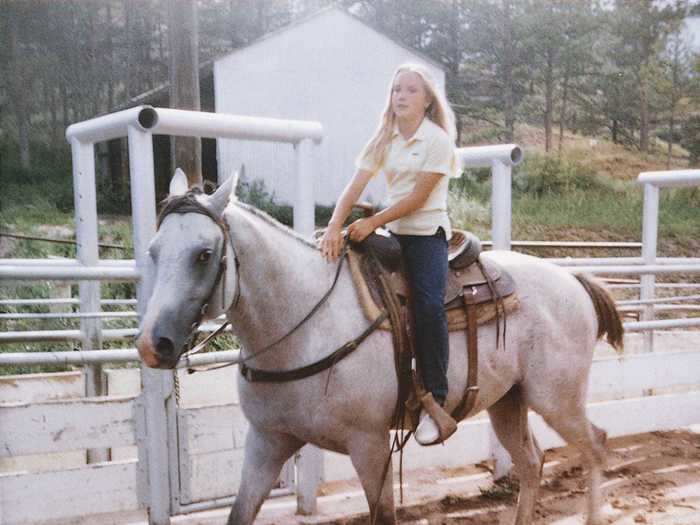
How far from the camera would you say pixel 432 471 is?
5.34 m

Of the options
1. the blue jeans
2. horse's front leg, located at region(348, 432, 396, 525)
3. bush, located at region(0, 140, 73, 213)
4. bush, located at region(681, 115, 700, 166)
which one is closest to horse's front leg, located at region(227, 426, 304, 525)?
horse's front leg, located at region(348, 432, 396, 525)

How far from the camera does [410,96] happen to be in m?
3.35

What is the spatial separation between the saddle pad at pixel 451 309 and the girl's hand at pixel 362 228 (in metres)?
0.10

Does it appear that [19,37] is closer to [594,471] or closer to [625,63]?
[625,63]

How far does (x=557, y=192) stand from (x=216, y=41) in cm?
1873

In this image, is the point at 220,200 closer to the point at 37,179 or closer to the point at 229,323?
the point at 229,323

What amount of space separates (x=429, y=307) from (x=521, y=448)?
134cm

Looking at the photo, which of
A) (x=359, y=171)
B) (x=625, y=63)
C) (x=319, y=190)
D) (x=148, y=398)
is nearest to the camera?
(x=359, y=171)

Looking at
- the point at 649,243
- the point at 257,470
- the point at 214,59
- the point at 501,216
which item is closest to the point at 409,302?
the point at 257,470

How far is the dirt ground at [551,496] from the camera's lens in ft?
14.8

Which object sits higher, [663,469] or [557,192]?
[557,192]

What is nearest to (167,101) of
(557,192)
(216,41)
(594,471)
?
(557,192)

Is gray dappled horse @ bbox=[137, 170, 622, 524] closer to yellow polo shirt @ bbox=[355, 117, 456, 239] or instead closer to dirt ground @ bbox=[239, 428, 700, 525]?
yellow polo shirt @ bbox=[355, 117, 456, 239]

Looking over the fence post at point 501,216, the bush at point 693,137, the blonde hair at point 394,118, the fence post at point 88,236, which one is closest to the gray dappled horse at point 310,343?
the blonde hair at point 394,118
